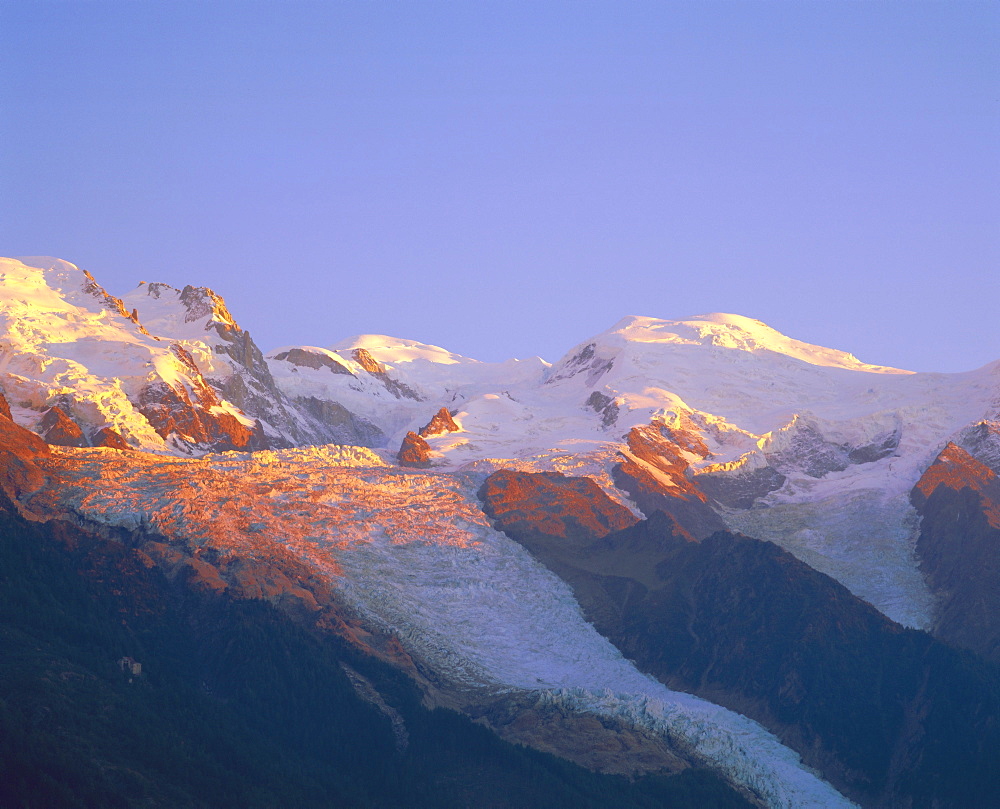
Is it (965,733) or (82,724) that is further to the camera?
(965,733)

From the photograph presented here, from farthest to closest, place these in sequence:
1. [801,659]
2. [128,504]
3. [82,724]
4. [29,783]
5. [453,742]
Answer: [128,504] < [801,659] < [453,742] < [82,724] < [29,783]

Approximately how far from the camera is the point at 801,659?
178625 millimetres

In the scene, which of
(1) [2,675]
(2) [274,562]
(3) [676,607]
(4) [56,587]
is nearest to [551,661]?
(3) [676,607]

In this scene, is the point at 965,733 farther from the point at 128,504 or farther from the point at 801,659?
the point at 128,504

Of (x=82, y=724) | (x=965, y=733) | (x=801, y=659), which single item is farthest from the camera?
(x=801, y=659)

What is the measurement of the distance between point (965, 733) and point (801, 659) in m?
22.8

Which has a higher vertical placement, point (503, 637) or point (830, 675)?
point (830, 675)

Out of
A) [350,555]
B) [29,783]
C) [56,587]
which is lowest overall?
[29,783]

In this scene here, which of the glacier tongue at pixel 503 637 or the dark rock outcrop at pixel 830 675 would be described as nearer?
the glacier tongue at pixel 503 637

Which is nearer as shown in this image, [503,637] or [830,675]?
[830,675]

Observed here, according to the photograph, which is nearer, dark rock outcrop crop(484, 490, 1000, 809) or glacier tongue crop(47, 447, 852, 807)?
glacier tongue crop(47, 447, 852, 807)

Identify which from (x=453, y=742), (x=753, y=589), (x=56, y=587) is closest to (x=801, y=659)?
(x=753, y=589)

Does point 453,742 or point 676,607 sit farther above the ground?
point 676,607

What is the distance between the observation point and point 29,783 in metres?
119
